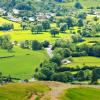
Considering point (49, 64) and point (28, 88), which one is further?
point (49, 64)

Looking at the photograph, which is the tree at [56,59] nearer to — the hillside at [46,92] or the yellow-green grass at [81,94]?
the hillside at [46,92]

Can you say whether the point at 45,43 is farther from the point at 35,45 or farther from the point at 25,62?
the point at 25,62

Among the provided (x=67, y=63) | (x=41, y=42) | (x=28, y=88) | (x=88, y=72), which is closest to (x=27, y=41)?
(x=41, y=42)

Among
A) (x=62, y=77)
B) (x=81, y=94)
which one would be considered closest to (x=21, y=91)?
(x=81, y=94)

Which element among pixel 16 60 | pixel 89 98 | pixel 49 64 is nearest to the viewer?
pixel 89 98

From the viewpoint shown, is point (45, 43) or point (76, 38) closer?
point (45, 43)

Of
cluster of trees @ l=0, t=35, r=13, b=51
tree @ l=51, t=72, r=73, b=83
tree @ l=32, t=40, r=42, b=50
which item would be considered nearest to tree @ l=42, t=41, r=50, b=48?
tree @ l=32, t=40, r=42, b=50

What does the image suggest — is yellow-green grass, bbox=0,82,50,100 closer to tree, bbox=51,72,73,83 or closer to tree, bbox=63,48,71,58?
tree, bbox=51,72,73,83

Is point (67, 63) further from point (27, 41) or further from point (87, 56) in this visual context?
point (27, 41)
